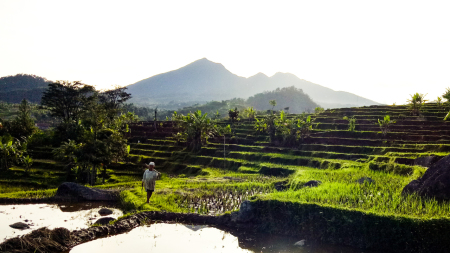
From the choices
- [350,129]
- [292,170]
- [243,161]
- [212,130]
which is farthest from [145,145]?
[350,129]

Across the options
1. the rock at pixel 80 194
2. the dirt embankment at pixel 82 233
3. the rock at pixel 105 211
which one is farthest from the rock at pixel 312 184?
the rock at pixel 80 194

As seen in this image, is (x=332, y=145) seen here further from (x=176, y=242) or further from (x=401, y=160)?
(x=176, y=242)

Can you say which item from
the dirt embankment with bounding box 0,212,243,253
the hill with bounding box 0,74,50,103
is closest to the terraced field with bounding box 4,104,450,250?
the dirt embankment with bounding box 0,212,243,253

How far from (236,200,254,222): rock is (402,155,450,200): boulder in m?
5.60

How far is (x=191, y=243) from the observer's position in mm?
8555

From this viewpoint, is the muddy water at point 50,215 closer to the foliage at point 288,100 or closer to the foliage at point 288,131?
the foliage at point 288,131

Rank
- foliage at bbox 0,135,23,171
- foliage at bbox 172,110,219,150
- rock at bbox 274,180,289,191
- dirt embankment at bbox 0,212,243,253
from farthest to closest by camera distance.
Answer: foliage at bbox 172,110,219,150 < foliage at bbox 0,135,23,171 < rock at bbox 274,180,289,191 < dirt embankment at bbox 0,212,243,253

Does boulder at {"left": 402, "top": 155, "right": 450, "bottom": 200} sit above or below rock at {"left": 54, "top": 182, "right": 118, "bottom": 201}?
above

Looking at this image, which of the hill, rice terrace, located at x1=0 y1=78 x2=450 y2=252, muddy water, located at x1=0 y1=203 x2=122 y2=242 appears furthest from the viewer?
the hill

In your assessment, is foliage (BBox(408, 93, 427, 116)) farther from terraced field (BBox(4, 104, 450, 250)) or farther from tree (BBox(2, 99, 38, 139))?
tree (BBox(2, 99, 38, 139))

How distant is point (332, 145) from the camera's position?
31078 millimetres

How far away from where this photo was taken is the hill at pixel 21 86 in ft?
358

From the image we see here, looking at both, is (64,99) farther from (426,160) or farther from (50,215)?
(426,160)

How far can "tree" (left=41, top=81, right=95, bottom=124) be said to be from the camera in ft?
141
